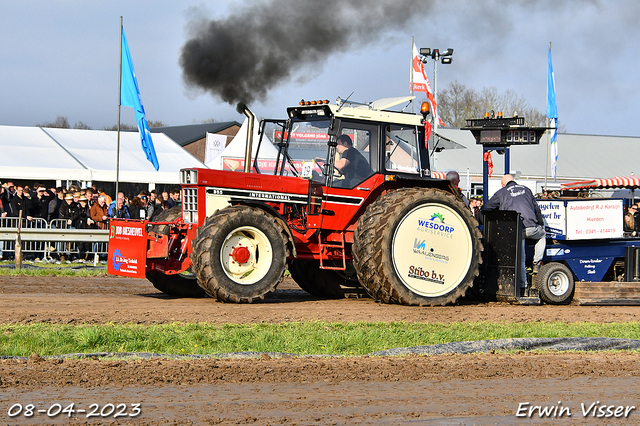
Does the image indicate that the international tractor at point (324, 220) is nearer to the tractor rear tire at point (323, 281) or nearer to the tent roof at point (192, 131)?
the tractor rear tire at point (323, 281)

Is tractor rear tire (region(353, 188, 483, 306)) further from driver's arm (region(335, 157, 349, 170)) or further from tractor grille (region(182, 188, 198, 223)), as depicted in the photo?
tractor grille (region(182, 188, 198, 223))

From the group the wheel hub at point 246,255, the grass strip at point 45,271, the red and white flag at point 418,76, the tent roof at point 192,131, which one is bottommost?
the grass strip at point 45,271

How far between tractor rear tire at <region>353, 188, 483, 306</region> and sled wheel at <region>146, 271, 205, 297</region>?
8.60ft

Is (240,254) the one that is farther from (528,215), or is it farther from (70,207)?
(70,207)

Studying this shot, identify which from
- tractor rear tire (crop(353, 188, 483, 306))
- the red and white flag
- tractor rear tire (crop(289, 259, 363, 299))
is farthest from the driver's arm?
the red and white flag

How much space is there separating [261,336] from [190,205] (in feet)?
10.5

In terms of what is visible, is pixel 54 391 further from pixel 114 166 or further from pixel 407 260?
pixel 114 166

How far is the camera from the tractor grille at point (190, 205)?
31.5 ft

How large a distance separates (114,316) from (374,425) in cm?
465

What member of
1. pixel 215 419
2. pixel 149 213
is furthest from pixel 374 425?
pixel 149 213

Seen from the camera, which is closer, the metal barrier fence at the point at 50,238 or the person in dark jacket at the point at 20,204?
the metal barrier fence at the point at 50,238

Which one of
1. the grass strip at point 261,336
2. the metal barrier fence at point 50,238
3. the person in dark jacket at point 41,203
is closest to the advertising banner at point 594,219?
the grass strip at point 261,336

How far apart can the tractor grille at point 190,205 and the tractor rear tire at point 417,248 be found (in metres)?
2.18

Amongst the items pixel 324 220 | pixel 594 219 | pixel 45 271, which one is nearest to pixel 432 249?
pixel 324 220
